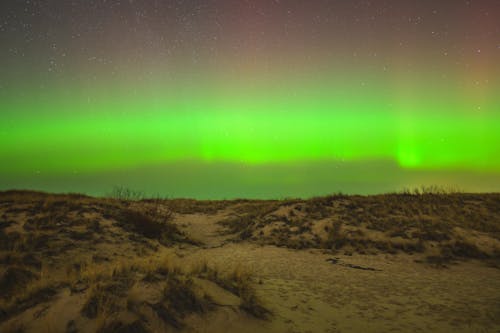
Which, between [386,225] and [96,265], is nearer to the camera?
[96,265]

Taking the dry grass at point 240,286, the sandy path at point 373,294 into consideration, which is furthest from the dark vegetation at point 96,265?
the sandy path at point 373,294

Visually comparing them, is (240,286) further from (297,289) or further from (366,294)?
(366,294)

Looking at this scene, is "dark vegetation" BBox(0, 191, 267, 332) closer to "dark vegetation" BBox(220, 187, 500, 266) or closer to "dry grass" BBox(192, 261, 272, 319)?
"dry grass" BBox(192, 261, 272, 319)

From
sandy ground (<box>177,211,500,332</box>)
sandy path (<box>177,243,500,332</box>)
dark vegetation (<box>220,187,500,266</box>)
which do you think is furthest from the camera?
dark vegetation (<box>220,187,500,266</box>)

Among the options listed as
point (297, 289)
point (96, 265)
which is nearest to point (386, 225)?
point (297, 289)

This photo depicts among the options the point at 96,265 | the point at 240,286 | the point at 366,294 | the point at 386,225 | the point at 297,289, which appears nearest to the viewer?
the point at 240,286

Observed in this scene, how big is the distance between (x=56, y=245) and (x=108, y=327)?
398 inches

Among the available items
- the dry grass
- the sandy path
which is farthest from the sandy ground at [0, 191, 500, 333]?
the dry grass

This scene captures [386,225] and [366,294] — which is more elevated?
[386,225]

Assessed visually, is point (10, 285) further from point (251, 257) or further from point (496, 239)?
point (496, 239)

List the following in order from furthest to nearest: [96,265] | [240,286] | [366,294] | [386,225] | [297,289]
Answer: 1. [386,225]
2. [96,265]
3. [297,289]
4. [366,294]
5. [240,286]

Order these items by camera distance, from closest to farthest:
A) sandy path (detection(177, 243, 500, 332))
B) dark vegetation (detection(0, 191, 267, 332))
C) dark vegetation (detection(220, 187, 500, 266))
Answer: dark vegetation (detection(0, 191, 267, 332)) < sandy path (detection(177, 243, 500, 332)) < dark vegetation (detection(220, 187, 500, 266))

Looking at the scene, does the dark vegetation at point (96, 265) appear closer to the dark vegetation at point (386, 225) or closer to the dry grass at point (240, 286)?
the dry grass at point (240, 286)

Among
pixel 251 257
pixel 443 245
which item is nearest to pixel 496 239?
pixel 443 245
